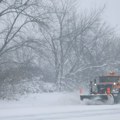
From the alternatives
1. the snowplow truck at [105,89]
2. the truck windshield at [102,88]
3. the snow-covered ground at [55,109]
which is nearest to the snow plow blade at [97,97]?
the snowplow truck at [105,89]

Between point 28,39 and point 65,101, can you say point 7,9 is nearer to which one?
point 28,39

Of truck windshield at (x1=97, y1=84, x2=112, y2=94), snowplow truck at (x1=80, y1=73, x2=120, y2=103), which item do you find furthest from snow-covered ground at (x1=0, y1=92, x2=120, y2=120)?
truck windshield at (x1=97, y1=84, x2=112, y2=94)

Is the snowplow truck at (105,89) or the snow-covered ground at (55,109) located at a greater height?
the snowplow truck at (105,89)

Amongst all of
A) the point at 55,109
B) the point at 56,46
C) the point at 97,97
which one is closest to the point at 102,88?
the point at 97,97

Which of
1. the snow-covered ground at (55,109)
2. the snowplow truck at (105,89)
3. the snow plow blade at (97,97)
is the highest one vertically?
the snowplow truck at (105,89)

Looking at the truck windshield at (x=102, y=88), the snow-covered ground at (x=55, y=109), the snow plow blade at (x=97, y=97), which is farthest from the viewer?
the truck windshield at (x=102, y=88)

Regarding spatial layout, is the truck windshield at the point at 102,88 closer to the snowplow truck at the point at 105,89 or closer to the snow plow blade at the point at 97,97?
the snowplow truck at the point at 105,89

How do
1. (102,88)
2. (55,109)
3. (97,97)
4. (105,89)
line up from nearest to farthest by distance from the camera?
1. (55,109)
2. (97,97)
3. (105,89)
4. (102,88)

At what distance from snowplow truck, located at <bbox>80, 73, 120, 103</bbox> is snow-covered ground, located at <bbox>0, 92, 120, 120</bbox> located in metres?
0.98

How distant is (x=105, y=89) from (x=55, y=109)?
623cm

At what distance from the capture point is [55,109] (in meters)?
19.2

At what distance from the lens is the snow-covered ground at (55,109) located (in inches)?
603

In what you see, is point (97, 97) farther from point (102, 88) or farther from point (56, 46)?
point (56, 46)

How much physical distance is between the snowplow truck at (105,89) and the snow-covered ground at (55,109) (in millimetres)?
982
